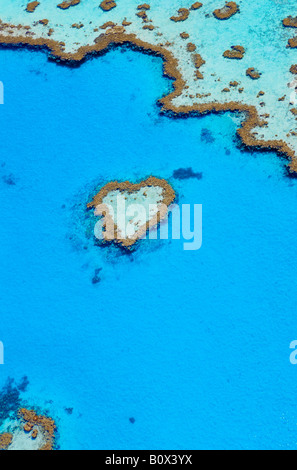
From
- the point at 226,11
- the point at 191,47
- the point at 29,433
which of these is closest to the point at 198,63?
the point at 191,47

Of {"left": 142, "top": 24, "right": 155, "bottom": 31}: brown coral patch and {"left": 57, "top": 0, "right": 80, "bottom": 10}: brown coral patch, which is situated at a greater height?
{"left": 57, "top": 0, "right": 80, "bottom": 10}: brown coral patch

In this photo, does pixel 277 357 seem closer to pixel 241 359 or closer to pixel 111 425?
pixel 241 359

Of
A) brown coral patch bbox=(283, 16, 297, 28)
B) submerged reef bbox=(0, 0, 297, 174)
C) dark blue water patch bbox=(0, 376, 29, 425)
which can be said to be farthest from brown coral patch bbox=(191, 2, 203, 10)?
dark blue water patch bbox=(0, 376, 29, 425)

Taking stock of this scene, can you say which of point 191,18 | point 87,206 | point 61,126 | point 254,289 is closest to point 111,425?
point 254,289

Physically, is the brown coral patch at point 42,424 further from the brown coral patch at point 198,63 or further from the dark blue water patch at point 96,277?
the brown coral patch at point 198,63

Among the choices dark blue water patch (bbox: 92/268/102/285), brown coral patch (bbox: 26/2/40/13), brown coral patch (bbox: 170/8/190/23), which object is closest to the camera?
dark blue water patch (bbox: 92/268/102/285)

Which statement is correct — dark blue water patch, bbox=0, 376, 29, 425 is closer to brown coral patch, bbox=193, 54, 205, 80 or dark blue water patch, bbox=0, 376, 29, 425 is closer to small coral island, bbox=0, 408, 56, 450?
small coral island, bbox=0, 408, 56, 450
